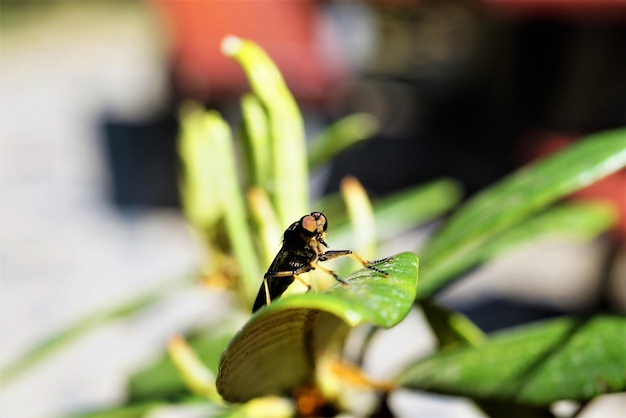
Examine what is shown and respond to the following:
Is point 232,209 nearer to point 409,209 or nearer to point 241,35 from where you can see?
point 409,209

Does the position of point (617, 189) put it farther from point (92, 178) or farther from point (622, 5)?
point (92, 178)

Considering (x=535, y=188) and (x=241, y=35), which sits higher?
(x=241, y=35)

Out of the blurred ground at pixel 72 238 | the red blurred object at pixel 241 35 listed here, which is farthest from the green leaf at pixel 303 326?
the red blurred object at pixel 241 35

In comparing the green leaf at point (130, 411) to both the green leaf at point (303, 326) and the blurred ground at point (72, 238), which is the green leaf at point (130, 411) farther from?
the blurred ground at point (72, 238)

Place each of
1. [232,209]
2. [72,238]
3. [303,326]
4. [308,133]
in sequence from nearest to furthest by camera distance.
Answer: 1. [303,326]
2. [232,209]
3. [72,238]
4. [308,133]

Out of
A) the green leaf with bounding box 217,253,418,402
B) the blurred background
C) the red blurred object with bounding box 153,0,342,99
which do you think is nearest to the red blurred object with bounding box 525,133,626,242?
the blurred background

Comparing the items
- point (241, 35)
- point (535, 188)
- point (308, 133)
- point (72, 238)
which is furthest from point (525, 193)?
point (241, 35)

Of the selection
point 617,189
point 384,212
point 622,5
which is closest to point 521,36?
point 622,5
